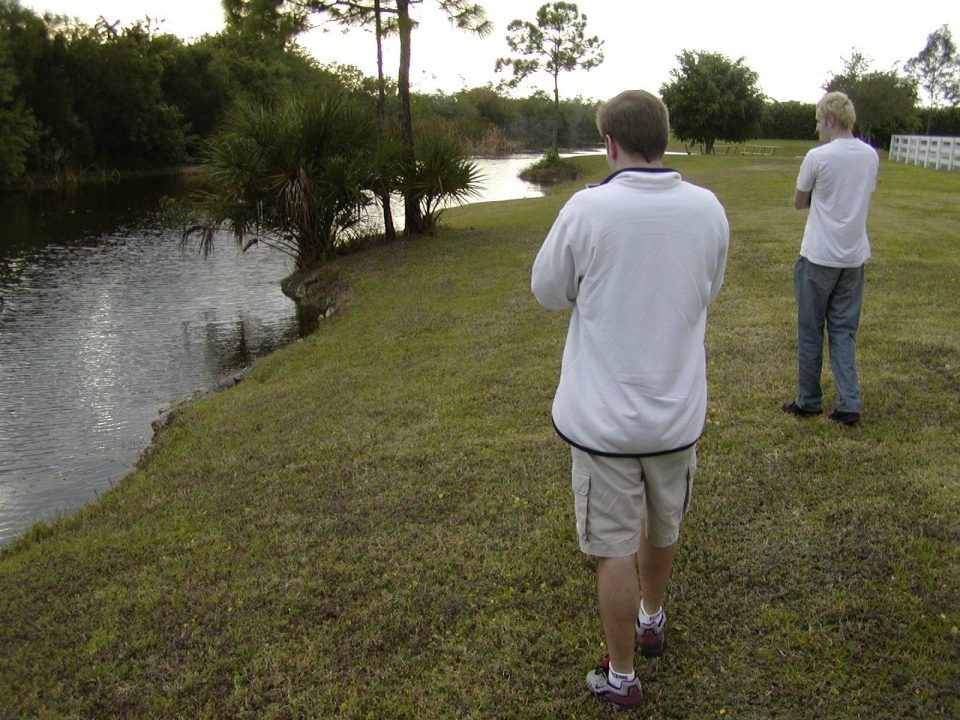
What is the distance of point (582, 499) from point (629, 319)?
0.59 m

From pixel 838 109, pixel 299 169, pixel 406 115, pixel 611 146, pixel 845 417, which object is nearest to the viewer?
pixel 611 146

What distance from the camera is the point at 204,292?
1436 centimetres

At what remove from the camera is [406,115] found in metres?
16.5

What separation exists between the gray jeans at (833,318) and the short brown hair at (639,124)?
2.94 meters

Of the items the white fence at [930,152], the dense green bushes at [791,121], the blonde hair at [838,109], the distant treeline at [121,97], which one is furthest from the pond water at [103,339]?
the dense green bushes at [791,121]

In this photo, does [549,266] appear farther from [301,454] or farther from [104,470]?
[104,470]

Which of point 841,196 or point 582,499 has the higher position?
point 841,196

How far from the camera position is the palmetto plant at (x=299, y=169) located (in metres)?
14.2

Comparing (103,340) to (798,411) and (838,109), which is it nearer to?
(798,411)

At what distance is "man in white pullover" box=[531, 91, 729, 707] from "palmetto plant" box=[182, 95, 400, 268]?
12150mm

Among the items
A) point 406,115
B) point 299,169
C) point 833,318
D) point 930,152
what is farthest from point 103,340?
point 930,152

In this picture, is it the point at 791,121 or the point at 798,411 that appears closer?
the point at 798,411

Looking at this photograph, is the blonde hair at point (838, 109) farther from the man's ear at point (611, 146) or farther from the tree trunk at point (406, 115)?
the tree trunk at point (406, 115)

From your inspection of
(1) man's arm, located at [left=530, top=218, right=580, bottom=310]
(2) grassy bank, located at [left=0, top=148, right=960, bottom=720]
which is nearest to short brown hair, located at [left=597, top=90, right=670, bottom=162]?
(1) man's arm, located at [left=530, top=218, right=580, bottom=310]
